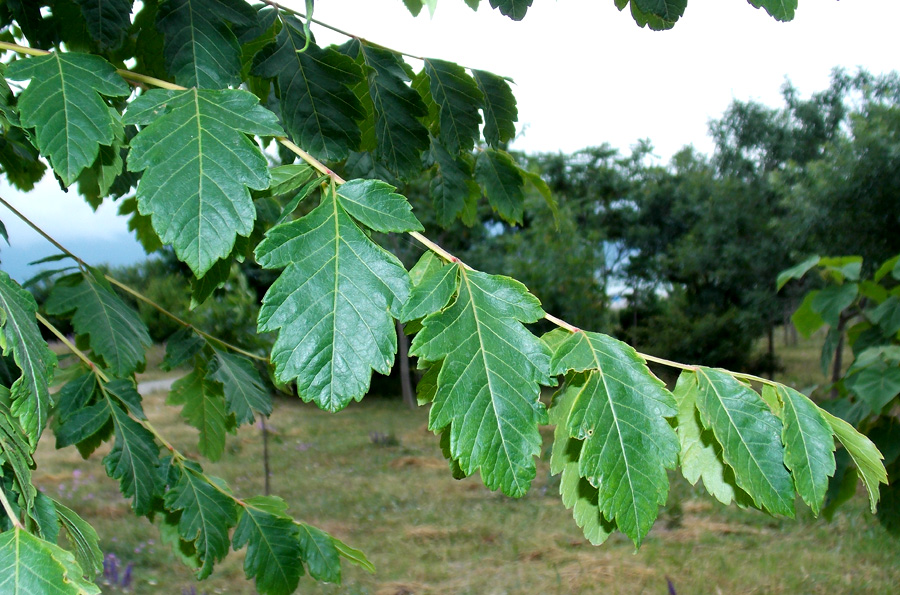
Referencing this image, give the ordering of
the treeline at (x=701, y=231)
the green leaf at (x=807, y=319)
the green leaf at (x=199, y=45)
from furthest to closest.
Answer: the treeline at (x=701, y=231) → the green leaf at (x=807, y=319) → the green leaf at (x=199, y=45)

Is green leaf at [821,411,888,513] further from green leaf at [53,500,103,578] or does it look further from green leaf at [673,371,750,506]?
green leaf at [53,500,103,578]

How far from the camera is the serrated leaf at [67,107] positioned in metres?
0.76

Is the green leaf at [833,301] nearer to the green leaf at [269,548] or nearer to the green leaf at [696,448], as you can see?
the green leaf at [269,548]

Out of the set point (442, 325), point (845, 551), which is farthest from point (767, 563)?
point (442, 325)

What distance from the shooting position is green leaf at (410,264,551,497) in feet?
2.05

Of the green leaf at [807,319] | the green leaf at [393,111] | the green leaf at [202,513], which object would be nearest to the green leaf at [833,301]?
the green leaf at [807,319]

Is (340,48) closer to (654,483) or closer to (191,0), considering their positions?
(191,0)

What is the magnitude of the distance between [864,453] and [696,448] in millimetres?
191

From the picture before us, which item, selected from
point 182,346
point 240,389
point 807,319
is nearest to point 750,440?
point 240,389

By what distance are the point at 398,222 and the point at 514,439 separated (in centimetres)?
24

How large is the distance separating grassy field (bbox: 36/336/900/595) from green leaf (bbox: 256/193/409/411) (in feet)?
15.3

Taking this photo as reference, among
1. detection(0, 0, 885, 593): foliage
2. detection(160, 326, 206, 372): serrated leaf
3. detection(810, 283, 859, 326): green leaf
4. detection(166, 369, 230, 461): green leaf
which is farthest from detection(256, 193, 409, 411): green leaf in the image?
detection(810, 283, 859, 326): green leaf

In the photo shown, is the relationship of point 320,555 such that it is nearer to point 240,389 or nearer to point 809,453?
point 240,389

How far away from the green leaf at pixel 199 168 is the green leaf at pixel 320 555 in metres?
1.08
